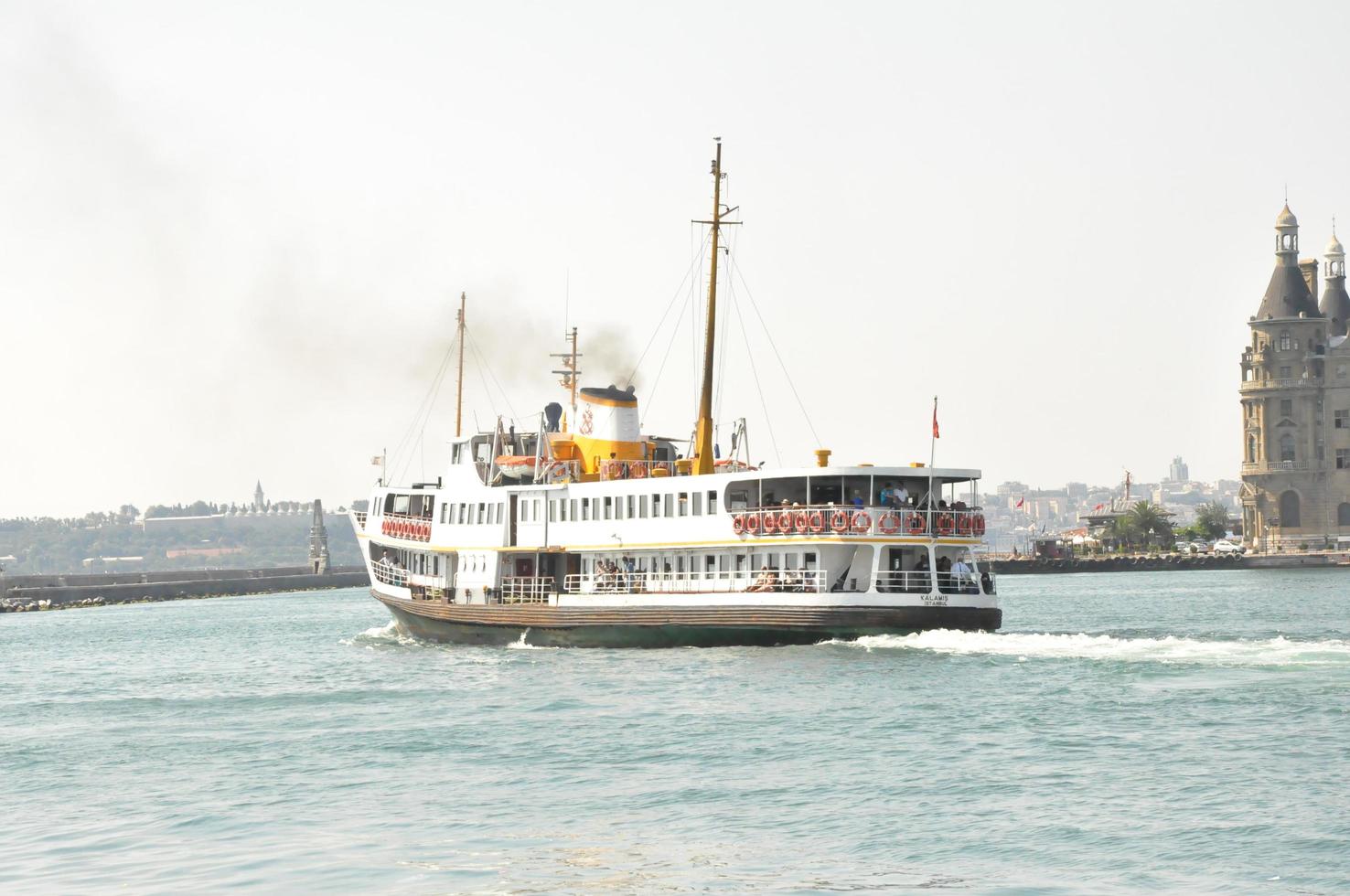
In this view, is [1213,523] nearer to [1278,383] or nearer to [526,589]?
[1278,383]

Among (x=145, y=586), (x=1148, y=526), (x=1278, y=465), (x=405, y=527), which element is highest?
(x=1278, y=465)

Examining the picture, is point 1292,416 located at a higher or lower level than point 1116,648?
higher

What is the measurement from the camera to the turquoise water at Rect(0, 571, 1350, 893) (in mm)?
21328

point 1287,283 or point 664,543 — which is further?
point 1287,283

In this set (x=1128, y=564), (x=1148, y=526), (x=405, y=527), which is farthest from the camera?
(x=1148, y=526)

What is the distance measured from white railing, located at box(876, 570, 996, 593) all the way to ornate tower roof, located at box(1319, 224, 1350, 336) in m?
132

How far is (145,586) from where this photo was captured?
128 meters

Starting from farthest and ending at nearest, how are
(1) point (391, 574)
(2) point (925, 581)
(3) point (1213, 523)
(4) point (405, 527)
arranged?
1. (3) point (1213, 523)
2. (1) point (391, 574)
3. (4) point (405, 527)
4. (2) point (925, 581)

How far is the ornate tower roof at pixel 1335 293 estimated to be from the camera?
543 ft

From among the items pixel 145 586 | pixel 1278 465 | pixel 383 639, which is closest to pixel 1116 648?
pixel 383 639

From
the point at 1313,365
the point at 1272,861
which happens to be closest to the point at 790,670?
the point at 1272,861

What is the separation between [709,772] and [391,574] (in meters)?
32.8

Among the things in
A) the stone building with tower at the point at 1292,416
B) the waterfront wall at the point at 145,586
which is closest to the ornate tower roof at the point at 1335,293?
the stone building with tower at the point at 1292,416

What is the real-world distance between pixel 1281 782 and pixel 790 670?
15.2 m
